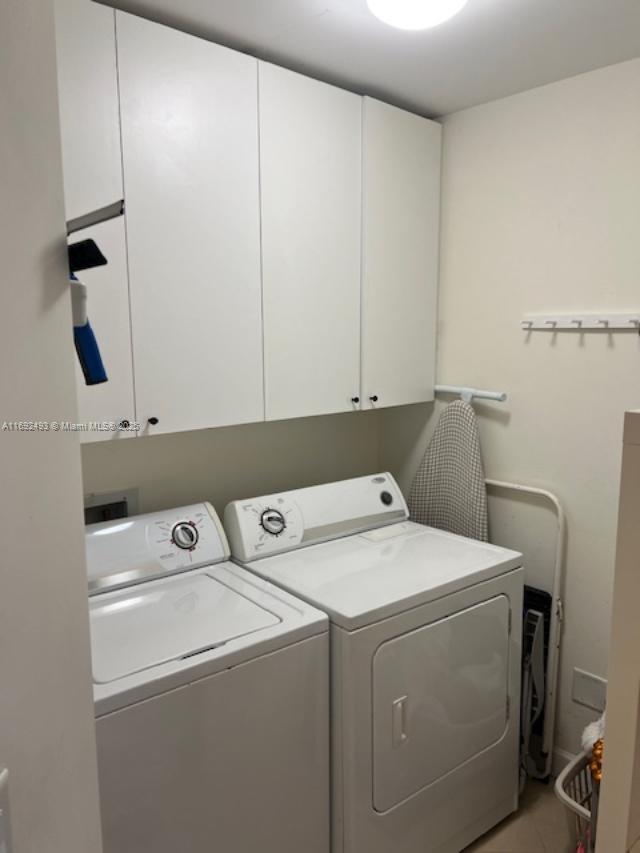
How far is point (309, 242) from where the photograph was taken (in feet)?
6.46

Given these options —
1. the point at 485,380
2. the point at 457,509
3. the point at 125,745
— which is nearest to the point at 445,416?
the point at 485,380

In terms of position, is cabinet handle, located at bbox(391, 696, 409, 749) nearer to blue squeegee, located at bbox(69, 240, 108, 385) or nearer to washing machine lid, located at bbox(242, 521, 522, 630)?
washing machine lid, located at bbox(242, 521, 522, 630)

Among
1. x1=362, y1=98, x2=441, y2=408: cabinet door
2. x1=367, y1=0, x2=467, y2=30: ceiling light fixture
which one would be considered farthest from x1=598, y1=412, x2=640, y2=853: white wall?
x1=362, y1=98, x2=441, y2=408: cabinet door

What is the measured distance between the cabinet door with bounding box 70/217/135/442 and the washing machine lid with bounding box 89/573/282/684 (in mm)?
448

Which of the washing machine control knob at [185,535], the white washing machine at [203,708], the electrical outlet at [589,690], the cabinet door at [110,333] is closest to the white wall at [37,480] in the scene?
the white washing machine at [203,708]

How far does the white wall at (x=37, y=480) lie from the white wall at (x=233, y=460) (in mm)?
1249

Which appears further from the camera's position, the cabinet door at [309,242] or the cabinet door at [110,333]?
the cabinet door at [309,242]

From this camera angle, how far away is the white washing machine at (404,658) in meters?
1.58

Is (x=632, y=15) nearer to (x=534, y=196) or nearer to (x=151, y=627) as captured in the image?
(x=534, y=196)

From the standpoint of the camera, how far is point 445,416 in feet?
7.77

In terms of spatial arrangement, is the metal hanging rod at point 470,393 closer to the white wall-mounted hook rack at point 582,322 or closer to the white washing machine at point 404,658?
the white wall-mounted hook rack at point 582,322

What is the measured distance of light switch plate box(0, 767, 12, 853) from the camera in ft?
1.93

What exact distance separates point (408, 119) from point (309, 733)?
2.01 metres

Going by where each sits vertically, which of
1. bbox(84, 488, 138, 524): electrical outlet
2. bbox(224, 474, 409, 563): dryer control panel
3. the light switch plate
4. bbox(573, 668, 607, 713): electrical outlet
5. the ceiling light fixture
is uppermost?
the ceiling light fixture
